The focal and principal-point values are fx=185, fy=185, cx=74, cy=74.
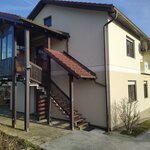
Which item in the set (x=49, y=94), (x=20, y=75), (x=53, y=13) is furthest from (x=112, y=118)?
(x=53, y=13)

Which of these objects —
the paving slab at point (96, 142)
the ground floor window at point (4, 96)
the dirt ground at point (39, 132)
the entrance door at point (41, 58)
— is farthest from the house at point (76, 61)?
the ground floor window at point (4, 96)

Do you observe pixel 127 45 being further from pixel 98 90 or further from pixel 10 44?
pixel 10 44

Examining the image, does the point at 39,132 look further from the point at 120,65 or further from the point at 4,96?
the point at 4,96

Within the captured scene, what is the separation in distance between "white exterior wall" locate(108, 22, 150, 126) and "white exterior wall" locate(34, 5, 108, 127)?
1.99ft

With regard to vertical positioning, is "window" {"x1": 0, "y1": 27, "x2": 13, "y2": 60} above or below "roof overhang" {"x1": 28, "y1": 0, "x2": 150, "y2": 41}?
below

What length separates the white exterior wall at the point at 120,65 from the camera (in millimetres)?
10336

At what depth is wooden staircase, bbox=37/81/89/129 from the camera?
10.1 metres

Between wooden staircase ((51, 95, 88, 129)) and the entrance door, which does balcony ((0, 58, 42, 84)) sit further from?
the entrance door

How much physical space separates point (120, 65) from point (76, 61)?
2733 mm

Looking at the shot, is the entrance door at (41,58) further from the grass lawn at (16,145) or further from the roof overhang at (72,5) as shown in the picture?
the grass lawn at (16,145)

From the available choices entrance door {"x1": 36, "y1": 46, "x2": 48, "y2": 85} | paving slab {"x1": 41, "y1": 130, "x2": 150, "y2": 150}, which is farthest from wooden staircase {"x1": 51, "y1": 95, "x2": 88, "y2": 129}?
entrance door {"x1": 36, "y1": 46, "x2": 48, "y2": 85}

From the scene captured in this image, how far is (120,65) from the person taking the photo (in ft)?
37.6

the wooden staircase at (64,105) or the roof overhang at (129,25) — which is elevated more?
the roof overhang at (129,25)

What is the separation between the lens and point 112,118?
990 centimetres
